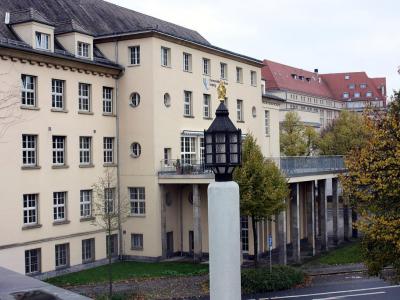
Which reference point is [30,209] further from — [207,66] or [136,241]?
[207,66]

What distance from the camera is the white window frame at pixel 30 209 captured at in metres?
28.3

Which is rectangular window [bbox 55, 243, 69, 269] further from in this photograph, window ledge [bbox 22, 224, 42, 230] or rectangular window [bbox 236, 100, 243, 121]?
rectangular window [bbox 236, 100, 243, 121]

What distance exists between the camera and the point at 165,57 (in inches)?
1378

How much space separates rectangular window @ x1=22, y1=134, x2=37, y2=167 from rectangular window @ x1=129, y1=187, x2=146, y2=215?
724 cm

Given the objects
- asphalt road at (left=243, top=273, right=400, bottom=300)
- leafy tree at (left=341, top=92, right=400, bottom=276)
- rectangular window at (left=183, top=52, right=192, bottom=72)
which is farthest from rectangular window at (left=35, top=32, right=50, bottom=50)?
leafy tree at (left=341, top=92, right=400, bottom=276)

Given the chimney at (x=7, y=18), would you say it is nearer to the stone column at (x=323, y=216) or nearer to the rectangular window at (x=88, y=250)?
the rectangular window at (x=88, y=250)

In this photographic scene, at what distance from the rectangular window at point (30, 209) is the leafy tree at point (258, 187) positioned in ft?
33.4

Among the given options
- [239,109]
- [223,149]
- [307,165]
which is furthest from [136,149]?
[223,149]

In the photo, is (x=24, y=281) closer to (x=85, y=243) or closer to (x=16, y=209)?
(x=16, y=209)

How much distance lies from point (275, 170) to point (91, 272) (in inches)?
434

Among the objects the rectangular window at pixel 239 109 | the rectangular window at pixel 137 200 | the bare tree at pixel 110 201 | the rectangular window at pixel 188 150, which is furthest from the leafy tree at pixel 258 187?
the rectangular window at pixel 239 109

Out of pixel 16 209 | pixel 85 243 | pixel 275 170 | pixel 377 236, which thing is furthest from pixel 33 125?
pixel 377 236

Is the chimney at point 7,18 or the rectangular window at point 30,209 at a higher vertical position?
the chimney at point 7,18

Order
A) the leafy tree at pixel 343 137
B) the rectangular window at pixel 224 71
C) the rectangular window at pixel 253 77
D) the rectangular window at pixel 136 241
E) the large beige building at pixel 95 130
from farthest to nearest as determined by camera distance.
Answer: the leafy tree at pixel 343 137 → the rectangular window at pixel 253 77 → the rectangular window at pixel 224 71 → the rectangular window at pixel 136 241 → the large beige building at pixel 95 130
